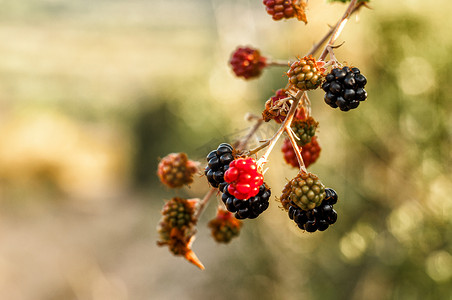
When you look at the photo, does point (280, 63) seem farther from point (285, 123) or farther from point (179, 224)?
point (179, 224)

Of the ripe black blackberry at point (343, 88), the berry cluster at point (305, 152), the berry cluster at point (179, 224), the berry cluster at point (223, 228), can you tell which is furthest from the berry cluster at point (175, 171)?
the ripe black blackberry at point (343, 88)

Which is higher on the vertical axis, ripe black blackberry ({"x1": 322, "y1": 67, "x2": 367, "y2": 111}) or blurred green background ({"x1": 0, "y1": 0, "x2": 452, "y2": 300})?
blurred green background ({"x1": 0, "y1": 0, "x2": 452, "y2": 300})

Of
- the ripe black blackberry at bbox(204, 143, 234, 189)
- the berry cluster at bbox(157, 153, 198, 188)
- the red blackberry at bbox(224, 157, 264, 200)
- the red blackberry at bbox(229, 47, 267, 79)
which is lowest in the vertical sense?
the red blackberry at bbox(224, 157, 264, 200)

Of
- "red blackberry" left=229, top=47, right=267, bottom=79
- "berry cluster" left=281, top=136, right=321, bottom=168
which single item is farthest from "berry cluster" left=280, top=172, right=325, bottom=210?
"red blackberry" left=229, top=47, right=267, bottom=79

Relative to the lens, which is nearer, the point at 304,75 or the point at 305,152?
the point at 304,75

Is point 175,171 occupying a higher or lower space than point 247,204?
higher

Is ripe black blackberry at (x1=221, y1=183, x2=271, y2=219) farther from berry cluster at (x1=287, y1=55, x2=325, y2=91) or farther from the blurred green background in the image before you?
the blurred green background

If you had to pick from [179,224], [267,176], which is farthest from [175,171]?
[267,176]

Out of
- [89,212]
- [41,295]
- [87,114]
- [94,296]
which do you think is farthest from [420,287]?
[87,114]
